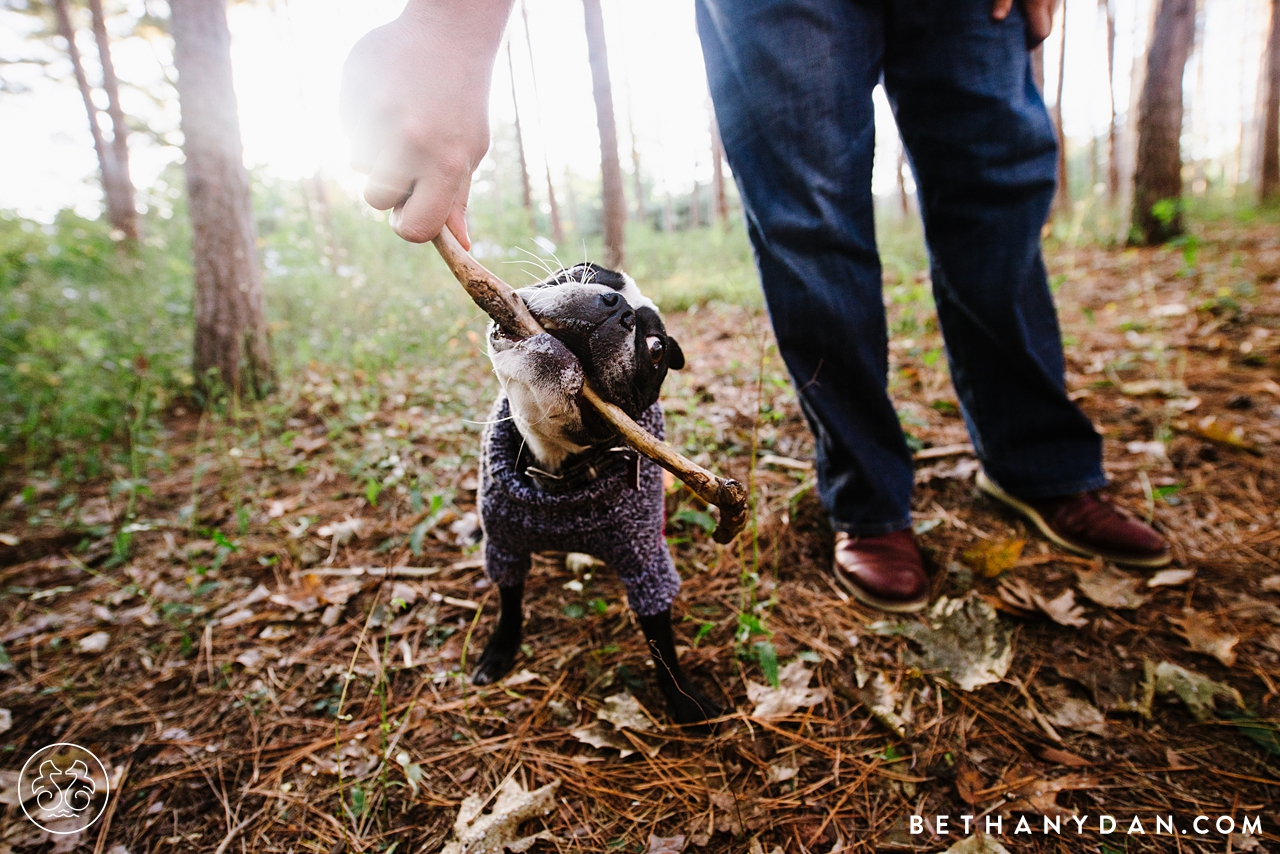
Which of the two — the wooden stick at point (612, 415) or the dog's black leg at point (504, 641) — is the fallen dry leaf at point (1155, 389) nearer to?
the wooden stick at point (612, 415)

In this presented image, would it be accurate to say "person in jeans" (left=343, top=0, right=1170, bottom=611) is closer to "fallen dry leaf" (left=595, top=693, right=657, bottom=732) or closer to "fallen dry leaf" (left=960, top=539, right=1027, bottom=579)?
"fallen dry leaf" (left=960, top=539, right=1027, bottom=579)

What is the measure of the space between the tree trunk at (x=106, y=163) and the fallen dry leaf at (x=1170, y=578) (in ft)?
42.1

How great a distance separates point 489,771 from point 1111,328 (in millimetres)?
4528

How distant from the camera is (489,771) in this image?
1372 mm

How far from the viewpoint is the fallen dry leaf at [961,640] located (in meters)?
1.48

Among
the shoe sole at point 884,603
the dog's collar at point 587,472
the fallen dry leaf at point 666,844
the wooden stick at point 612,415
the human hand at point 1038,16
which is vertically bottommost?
the fallen dry leaf at point 666,844

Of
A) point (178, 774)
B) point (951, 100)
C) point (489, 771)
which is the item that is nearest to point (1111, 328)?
point (951, 100)

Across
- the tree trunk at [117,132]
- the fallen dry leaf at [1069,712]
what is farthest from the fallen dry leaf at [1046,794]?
the tree trunk at [117,132]

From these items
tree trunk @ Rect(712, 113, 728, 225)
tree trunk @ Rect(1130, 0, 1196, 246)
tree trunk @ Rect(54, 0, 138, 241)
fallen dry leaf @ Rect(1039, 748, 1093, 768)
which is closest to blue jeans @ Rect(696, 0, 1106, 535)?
fallen dry leaf @ Rect(1039, 748, 1093, 768)

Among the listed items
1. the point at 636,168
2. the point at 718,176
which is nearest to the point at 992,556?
the point at 718,176

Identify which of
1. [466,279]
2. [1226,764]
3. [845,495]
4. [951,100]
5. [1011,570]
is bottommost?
[1226,764]

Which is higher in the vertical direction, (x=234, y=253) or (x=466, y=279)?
(x=234, y=253)

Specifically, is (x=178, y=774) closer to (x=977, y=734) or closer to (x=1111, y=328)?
(x=977, y=734)

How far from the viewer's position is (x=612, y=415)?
1.08 metres
